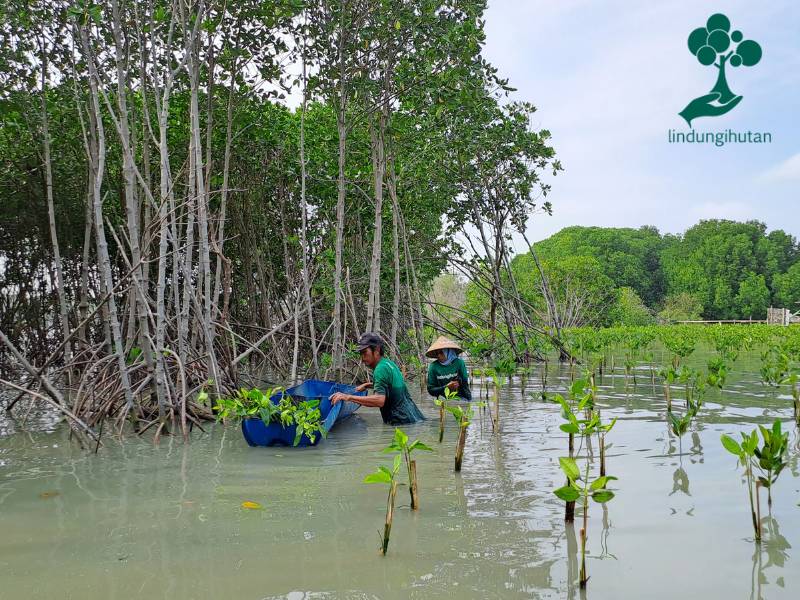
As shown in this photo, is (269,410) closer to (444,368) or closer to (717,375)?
(444,368)

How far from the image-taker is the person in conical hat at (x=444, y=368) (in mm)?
6410

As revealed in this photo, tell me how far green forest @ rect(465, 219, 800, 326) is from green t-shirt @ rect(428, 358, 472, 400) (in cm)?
2605

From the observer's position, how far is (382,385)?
5.80m

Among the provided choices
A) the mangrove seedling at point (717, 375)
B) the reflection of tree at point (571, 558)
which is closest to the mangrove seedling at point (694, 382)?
the mangrove seedling at point (717, 375)

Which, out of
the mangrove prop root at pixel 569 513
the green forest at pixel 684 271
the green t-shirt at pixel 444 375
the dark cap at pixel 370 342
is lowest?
the mangrove prop root at pixel 569 513

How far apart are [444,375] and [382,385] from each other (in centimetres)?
86

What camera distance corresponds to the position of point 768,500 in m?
3.54

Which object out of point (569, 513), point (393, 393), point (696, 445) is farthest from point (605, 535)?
point (393, 393)

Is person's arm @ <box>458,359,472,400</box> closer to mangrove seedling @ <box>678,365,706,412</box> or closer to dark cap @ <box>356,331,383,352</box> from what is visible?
dark cap @ <box>356,331,383,352</box>

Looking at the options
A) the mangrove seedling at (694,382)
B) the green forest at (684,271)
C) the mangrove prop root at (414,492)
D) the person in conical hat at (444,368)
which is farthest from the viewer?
the green forest at (684,271)

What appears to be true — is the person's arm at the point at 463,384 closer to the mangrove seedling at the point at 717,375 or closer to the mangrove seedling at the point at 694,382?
the mangrove seedling at the point at 694,382

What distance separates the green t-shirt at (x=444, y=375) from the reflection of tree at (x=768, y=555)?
11.1ft

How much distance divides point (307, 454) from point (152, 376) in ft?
5.77

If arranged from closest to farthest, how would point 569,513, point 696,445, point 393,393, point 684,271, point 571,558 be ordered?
point 571,558
point 569,513
point 696,445
point 393,393
point 684,271
